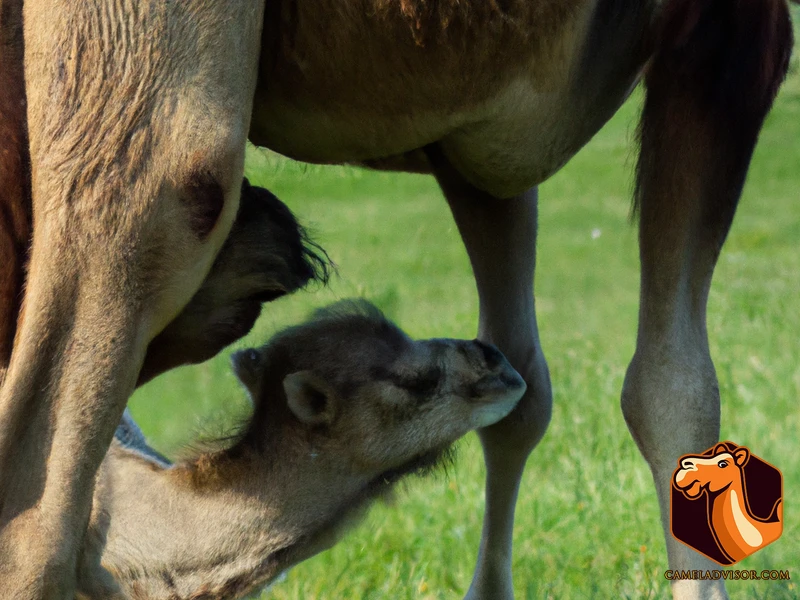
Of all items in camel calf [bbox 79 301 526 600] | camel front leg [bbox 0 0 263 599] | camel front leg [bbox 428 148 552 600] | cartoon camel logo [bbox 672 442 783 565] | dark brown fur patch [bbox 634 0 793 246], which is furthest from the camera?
camel front leg [bbox 428 148 552 600]

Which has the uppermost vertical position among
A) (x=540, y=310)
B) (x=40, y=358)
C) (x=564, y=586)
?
(x=40, y=358)

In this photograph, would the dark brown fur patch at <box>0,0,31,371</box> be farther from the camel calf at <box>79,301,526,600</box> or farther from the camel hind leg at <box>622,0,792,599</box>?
the camel hind leg at <box>622,0,792,599</box>

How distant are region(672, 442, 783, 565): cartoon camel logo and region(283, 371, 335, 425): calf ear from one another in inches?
34.2

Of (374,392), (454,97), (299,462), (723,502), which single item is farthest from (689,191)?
(299,462)

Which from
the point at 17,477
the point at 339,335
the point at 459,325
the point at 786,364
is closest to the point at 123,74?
the point at 17,477

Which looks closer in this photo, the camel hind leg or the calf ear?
the camel hind leg

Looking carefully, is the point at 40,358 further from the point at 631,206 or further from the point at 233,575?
the point at 631,206

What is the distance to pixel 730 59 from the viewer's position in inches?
110

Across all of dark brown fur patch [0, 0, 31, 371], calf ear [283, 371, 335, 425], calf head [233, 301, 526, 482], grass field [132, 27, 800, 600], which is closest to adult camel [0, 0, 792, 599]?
dark brown fur patch [0, 0, 31, 371]

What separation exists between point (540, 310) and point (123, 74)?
7.20 metres

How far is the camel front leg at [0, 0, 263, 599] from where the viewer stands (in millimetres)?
2166

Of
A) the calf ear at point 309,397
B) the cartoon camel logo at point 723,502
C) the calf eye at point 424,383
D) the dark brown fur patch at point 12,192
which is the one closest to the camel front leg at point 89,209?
the dark brown fur patch at point 12,192

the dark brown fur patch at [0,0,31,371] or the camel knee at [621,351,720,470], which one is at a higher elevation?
the dark brown fur patch at [0,0,31,371]

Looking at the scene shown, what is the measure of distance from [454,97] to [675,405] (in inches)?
36.6
